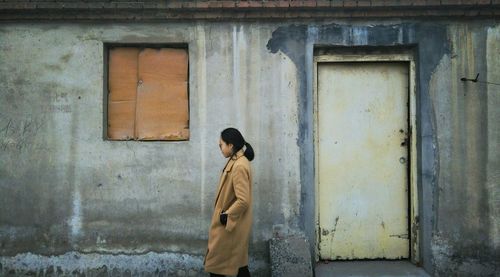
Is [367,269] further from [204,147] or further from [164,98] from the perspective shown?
[164,98]

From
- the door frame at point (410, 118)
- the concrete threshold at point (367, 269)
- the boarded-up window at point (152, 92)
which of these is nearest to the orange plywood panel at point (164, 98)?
the boarded-up window at point (152, 92)

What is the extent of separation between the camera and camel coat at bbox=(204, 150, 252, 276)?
497 cm

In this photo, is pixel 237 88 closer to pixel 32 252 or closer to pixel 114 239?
pixel 114 239

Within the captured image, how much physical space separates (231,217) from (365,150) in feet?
7.46

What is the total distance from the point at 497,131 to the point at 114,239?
4642 mm

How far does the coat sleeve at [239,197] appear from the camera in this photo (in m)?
4.94

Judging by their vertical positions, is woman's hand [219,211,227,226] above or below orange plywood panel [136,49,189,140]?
below

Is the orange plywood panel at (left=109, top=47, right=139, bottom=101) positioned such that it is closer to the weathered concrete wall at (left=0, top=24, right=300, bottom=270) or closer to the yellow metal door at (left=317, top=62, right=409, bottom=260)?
the weathered concrete wall at (left=0, top=24, right=300, bottom=270)

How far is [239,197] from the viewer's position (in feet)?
16.2

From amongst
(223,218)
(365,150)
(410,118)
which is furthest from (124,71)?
(410,118)

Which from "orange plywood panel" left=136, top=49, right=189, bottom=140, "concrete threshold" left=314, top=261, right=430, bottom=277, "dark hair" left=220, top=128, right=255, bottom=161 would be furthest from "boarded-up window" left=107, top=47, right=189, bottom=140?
"concrete threshold" left=314, top=261, right=430, bottom=277

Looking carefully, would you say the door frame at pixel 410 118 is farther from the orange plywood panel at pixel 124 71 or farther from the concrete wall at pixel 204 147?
the orange plywood panel at pixel 124 71

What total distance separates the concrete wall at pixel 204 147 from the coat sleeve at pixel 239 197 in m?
1.32

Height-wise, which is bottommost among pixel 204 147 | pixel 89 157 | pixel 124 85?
pixel 89 157
